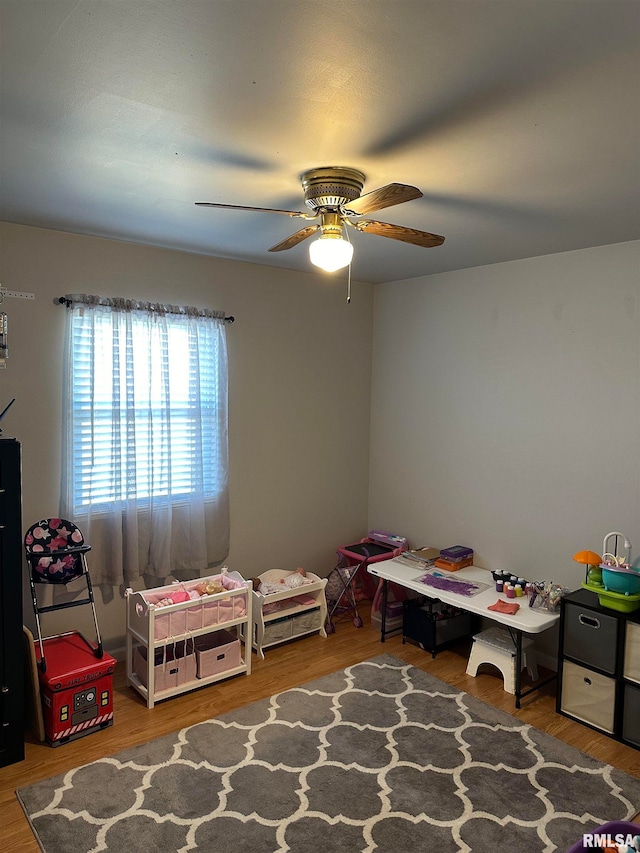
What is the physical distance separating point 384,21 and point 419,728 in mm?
3111

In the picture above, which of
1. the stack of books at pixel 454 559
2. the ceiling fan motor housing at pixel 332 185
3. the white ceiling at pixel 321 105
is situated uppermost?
the white ceiling at pixel 321 105

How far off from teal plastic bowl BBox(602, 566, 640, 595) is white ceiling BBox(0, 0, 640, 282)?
1.78 m

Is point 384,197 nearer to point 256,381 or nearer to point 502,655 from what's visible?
point 256,381

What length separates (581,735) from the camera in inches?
123

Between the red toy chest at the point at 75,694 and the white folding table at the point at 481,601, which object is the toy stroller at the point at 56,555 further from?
the white folding table at the point at 481,601

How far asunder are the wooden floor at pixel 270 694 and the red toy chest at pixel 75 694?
0.06 metres

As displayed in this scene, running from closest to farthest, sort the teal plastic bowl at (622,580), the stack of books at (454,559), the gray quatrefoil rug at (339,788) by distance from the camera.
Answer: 1. the gray quatrefoil rug at (339,788)
2. the teal plastic bowl at (622,580)
3. the stack of books at (454,559)

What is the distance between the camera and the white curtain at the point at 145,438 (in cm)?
355

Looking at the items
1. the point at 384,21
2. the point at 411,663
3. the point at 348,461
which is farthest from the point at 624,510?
the point at 384,21

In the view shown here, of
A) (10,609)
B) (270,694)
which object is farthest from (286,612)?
(10,609)

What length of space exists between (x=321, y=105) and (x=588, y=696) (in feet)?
10.2

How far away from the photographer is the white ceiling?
54.3 inches

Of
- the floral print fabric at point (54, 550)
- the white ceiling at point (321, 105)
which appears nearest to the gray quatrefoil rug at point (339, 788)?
the floral print fabric at point (54, 550)

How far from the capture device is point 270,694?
3.48m
